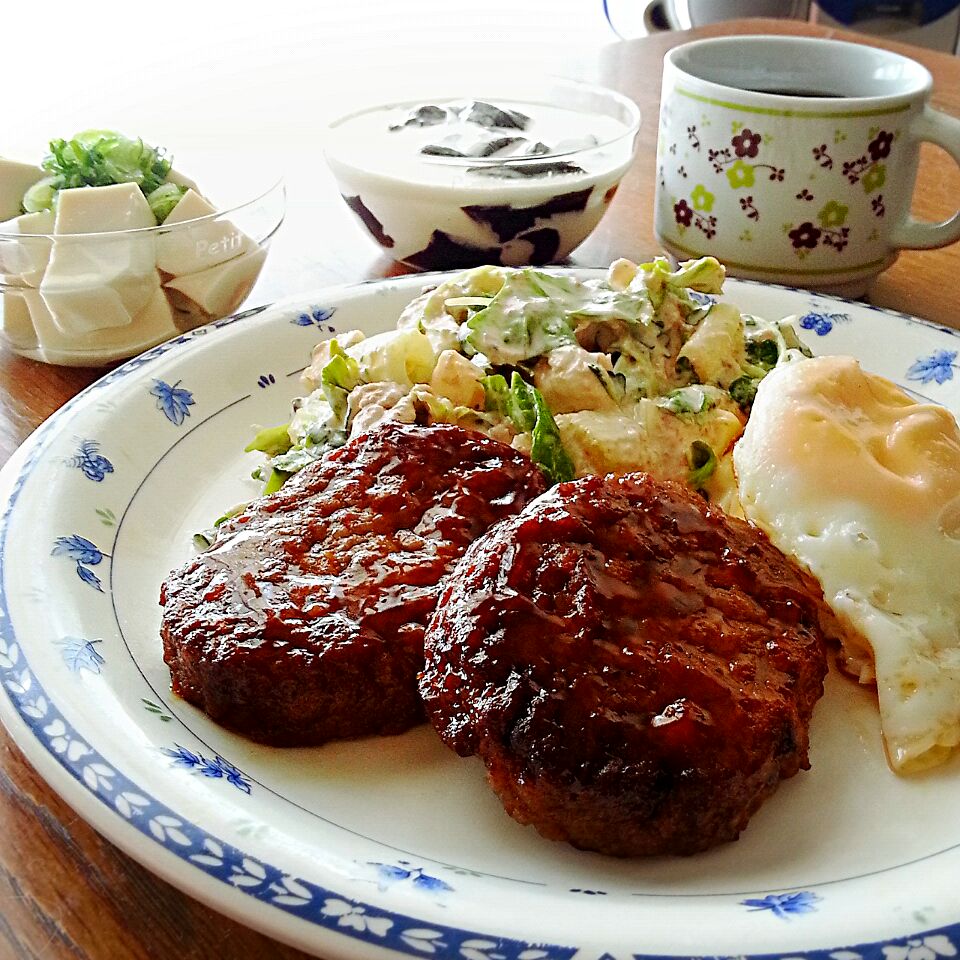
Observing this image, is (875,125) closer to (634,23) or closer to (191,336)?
(191,336)

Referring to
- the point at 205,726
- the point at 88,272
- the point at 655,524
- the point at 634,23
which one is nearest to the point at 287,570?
the point at 205,726

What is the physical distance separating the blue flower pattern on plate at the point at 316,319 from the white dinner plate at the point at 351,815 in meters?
0.60

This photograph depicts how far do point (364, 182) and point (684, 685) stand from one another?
2.00 metres

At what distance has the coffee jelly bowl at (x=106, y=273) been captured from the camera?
96.4 inches

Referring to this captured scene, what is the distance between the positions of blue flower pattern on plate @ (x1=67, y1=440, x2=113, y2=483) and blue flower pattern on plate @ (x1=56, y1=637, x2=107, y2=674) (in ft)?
1.63

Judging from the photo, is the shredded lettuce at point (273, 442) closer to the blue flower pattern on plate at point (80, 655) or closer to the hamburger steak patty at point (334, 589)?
the hamburger steak patty at point (334, 589)

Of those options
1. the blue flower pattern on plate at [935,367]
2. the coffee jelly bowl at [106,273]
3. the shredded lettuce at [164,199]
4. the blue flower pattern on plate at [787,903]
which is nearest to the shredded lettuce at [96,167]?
the shredded lettuce at [164,199]

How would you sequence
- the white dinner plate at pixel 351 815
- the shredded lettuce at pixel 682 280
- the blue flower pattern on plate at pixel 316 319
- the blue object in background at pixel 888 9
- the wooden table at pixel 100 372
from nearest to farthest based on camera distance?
the white dinner plate at pixel 351 815 < the wooden table at pixel 100 372 < the shredded lettuce at pixel 682 280 < the blue flower pattern on plate at pixel 316 319 < the blue object in background at pixel 888 9

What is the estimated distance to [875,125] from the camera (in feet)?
8.46

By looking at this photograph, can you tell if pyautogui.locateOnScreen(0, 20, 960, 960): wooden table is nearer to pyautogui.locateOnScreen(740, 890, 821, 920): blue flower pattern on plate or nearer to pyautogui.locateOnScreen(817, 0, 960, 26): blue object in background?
pyautogui.locateOnScreen(740, 890, 821, 920): blue flower pattern on plate

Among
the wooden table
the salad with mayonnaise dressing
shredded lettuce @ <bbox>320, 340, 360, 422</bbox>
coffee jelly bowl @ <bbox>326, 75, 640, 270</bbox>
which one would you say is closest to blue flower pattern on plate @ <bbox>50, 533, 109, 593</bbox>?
the wooden table

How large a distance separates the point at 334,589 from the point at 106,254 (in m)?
1.29

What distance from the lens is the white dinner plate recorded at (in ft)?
3.73

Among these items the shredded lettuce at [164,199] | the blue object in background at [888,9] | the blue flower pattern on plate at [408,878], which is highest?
the shredded lettuce at [164,199]
